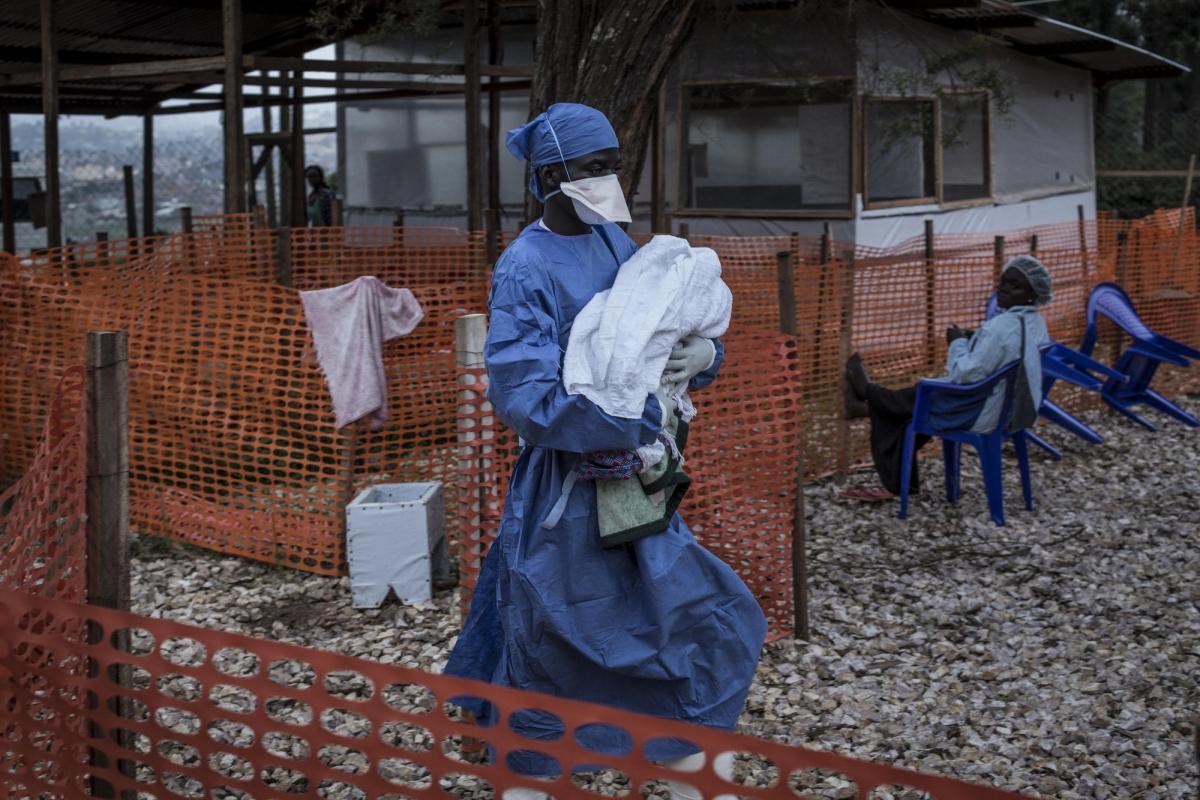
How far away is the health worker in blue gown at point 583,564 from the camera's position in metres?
2.96

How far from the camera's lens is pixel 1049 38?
15852 millimetres

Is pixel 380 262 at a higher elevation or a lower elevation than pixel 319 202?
lower

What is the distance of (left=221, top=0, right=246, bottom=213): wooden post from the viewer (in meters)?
9.09

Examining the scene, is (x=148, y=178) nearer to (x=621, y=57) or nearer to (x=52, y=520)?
(x=621, y=57)

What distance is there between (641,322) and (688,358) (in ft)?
0.74

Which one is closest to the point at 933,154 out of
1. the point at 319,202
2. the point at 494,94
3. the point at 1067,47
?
the point at 1067,47

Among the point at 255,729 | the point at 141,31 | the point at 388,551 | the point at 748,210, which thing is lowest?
the point at 388,551

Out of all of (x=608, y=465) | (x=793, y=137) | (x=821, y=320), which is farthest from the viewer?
(x=793, y=137)

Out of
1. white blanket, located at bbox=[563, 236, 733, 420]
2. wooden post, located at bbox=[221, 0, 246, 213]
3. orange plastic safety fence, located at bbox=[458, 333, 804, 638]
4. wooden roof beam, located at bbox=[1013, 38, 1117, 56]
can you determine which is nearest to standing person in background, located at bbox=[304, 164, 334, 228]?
wooden post, located at bbox=[221, 0, 246, 213]

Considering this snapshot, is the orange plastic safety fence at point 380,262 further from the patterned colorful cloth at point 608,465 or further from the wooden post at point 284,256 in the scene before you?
the patterned colorful cloth at point 608,465

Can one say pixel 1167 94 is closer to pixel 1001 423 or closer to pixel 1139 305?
pixel 1139 305

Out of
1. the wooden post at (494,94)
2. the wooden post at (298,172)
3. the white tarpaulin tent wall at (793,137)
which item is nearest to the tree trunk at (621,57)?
the wooden post at (494,94)

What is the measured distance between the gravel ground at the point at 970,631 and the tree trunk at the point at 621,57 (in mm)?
2210

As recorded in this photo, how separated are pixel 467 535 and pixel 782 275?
2022mm
